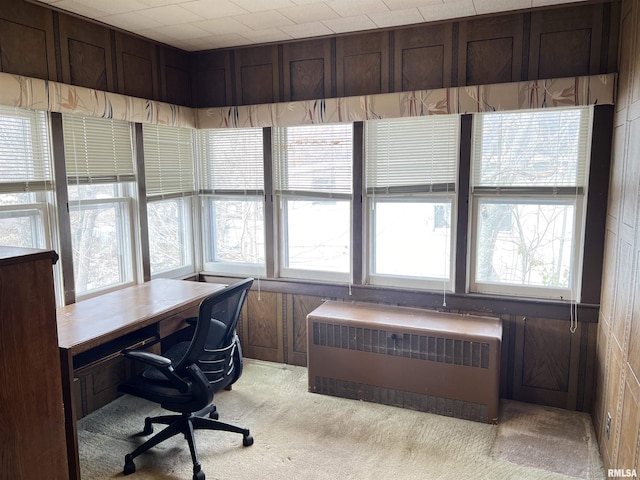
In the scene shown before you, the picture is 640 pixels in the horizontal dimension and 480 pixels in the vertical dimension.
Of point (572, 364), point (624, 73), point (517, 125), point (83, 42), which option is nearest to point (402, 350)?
point (572, 364)

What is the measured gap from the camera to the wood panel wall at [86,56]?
2625 mm

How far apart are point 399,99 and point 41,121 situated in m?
2.20

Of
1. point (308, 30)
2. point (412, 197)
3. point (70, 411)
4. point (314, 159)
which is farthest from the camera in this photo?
point (314, 159)

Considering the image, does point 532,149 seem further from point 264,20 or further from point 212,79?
point 212,79

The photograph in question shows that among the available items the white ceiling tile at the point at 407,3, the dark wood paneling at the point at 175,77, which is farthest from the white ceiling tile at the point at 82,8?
the white ceiling tile at the point at 407,3

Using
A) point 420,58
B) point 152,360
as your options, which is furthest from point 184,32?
point 152,360

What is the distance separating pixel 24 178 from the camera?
2.68m

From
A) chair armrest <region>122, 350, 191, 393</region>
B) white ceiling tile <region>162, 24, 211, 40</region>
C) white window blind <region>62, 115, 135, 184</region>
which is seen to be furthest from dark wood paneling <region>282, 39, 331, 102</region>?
chair armrest <region>122, 350, 191, 393</region>

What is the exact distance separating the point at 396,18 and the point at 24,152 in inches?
92.5

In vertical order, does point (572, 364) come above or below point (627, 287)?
below

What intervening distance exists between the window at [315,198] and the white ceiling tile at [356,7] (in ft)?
2.61

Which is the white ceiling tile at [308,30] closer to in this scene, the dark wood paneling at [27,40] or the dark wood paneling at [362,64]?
the dark wood paneling at [362,64]

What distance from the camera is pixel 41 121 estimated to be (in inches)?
108

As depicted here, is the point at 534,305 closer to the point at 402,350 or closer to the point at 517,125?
the point at 402,350
